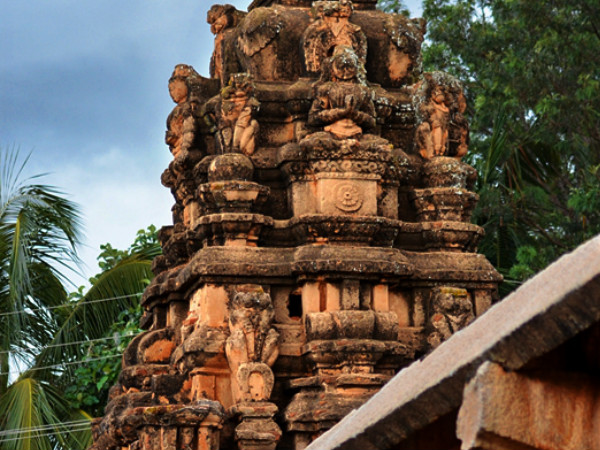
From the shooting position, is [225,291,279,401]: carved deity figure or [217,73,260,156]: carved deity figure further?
[217,73,260,156]: carved deity figure

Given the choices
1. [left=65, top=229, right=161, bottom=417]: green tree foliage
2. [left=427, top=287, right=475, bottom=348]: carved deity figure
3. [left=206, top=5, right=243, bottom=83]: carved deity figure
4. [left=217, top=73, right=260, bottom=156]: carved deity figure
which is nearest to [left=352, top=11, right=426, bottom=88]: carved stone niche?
[left=206, top=5, right=243, bottom=83]: carved deity figure

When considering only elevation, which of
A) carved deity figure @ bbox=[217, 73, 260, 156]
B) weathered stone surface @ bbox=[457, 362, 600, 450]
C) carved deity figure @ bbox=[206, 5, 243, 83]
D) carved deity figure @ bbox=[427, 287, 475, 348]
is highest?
carved deity figure @ bbox=[206, 5, 243, 83]

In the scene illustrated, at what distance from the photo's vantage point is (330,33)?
11008 mm

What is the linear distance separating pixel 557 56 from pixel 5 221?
8920 millimetres

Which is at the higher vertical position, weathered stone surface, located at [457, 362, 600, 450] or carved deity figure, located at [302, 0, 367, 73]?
carved deity figure, located at [302, 0, 367, 73]

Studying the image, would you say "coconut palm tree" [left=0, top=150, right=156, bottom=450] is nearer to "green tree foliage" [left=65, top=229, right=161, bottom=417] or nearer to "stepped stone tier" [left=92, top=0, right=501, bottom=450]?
"green tree foliage" [left=65, top=229, right=161, bottom=417]

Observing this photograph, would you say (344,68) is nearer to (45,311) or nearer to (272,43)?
(272,43)

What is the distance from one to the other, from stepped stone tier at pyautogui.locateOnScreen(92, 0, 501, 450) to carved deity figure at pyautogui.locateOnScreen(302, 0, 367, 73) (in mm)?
13

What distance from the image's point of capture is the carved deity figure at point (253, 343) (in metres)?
9.70

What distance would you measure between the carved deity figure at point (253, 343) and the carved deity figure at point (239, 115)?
1493mm

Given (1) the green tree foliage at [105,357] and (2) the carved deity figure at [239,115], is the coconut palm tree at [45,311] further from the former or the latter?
(2) the carved deity figure at [239,115]

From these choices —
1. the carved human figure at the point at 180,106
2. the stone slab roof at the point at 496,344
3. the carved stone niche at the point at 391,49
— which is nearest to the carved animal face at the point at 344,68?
the carved stone niche at the point at 391,49

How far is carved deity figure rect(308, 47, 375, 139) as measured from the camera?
10.5 meters

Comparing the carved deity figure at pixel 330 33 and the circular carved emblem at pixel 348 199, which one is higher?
the carved deity figure at pixel 330 33
